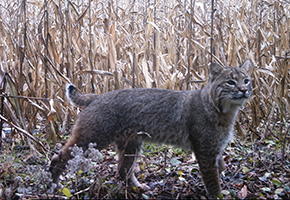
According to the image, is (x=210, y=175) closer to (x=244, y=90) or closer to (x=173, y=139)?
(x=173, y=139)

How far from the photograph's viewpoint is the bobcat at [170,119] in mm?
3092

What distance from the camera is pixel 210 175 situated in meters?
3.09

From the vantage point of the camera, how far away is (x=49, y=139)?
4.17 metres

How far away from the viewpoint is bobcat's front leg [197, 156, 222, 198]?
10.1 ft

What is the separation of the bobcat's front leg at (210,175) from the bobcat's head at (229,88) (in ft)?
1.69

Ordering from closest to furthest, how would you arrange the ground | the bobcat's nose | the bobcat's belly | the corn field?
the ground
the bobcat's nose
the bobcat's belly
the corn field

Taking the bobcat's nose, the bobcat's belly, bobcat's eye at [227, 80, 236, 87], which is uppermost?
bobcat's eye at [227, 80, 236, 87]

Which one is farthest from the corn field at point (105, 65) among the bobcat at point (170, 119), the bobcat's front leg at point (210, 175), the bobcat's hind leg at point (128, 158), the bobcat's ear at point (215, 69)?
the bobcat's front leg at point (210, 175)

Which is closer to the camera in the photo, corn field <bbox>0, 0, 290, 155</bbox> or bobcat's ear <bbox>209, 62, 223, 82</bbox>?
bobcat's ear <bbox>209, 62, 223, 82</bbox>

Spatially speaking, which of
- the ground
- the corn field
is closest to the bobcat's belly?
the ground

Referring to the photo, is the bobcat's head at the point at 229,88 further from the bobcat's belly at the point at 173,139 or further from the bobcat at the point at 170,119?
the bobcat's belly at the point at 173,139

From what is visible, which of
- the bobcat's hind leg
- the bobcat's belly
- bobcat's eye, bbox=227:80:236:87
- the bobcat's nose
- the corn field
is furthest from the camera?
the corn field

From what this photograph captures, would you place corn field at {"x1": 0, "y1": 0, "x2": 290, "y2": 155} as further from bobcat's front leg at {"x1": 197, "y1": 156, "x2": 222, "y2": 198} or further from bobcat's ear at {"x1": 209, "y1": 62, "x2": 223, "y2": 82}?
bobcat's front leg at {"x1": 197, "y1": 156, "x2": 222, "y2": 198}

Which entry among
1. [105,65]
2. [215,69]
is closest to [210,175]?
[215,69]
